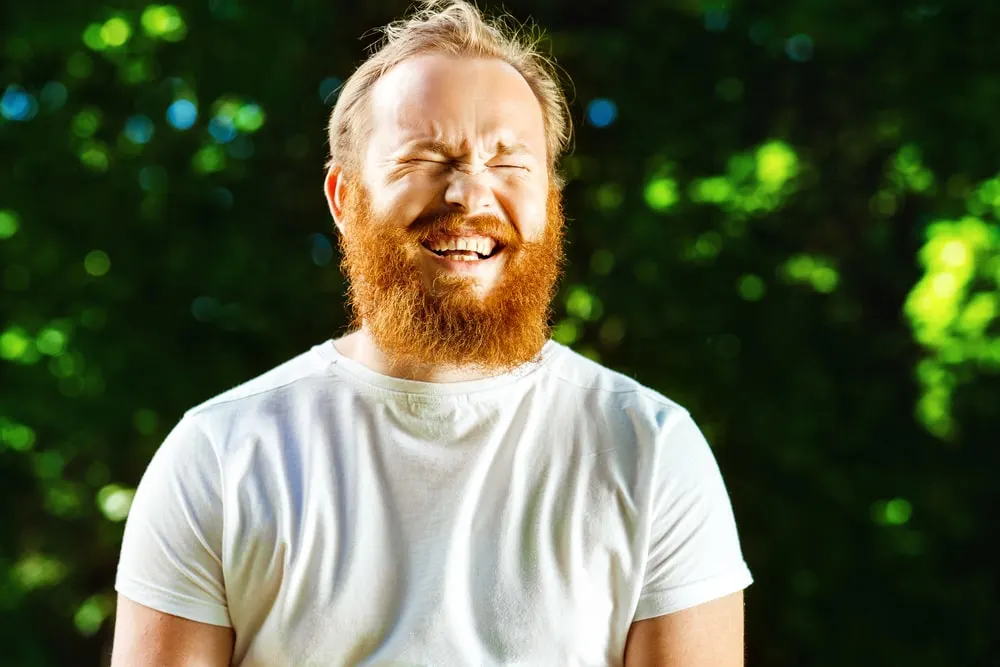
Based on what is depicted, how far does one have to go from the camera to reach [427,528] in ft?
6.15

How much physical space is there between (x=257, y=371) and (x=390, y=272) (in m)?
1.54

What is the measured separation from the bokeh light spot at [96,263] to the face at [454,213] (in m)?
1.66

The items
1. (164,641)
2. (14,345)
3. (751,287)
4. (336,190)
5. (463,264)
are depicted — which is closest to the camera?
(164,641)

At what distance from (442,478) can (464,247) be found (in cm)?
41

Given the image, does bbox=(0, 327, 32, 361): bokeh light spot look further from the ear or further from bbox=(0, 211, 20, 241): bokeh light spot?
the ear

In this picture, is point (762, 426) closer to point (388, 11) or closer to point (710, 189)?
point (710, 189)

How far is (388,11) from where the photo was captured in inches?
136

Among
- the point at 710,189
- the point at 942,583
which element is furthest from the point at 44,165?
the point at 942,583

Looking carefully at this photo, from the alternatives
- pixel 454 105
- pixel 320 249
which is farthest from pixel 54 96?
pixel 454 105

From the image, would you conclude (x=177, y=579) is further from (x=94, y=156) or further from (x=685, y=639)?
(x=94, y=156)

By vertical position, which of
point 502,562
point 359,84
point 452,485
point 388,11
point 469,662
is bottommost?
point 469,662

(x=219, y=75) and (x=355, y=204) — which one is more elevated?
(x=219, y=75)

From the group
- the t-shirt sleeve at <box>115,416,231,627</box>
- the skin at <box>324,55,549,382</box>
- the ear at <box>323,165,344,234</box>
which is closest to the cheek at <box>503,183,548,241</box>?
the skin at <box>324,55,549,382</box>

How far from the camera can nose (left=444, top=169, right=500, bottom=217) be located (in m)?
1.89
